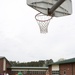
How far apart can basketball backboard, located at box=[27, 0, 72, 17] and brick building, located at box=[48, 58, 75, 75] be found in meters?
22.8

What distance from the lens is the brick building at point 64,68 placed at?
32675mm

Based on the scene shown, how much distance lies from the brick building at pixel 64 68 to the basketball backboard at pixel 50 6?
2281cm

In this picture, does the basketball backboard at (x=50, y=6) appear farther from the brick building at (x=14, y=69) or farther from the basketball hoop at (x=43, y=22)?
the brick building at (x=14, y=69)

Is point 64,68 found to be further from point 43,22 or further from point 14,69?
point 43,22

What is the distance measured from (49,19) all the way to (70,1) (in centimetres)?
121

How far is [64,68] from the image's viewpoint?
36.2 metres

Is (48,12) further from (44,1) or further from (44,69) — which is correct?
(44,69)

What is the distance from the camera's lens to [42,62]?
97062 millimetres

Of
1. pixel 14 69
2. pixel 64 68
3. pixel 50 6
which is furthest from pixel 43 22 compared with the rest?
pixel 14 69

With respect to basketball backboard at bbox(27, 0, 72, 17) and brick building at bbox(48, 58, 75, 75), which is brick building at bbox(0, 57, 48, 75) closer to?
brick building at bbox(48, 58, 75, 75)

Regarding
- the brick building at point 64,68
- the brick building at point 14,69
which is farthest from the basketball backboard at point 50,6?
the brick building at point 14,69

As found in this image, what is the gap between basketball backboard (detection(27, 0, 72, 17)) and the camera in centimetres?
851

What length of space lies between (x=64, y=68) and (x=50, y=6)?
92.9ft

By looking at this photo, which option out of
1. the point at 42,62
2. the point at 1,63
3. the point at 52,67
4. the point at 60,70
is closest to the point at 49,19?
the point at 60,70
